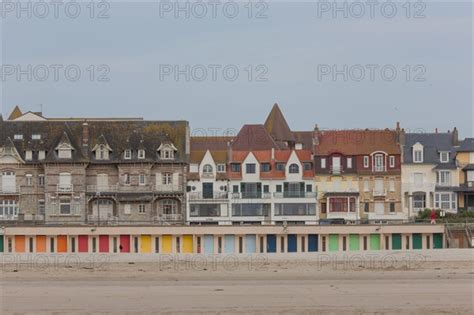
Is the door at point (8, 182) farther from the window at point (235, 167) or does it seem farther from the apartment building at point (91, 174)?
the window at point (235, 167)

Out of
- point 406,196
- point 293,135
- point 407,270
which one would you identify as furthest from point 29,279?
point 293,135

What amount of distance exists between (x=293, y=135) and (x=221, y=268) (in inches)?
1433

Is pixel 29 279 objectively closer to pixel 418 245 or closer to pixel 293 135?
pixel 418 245

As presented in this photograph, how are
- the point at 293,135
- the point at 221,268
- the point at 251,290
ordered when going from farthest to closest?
the point at 293,135
the point at 221,268
the point at 251,290

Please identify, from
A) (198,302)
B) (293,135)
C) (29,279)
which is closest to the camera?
(198,302)

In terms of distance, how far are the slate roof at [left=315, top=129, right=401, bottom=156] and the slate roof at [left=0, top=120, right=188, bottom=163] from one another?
8.44 metres

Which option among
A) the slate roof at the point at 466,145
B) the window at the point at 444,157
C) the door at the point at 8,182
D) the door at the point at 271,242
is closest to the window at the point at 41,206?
the door at the point at 8,182

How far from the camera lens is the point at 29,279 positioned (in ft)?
135

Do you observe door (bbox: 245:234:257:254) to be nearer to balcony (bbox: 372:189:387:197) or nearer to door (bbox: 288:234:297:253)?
door (bbox: 288:234:297:253)

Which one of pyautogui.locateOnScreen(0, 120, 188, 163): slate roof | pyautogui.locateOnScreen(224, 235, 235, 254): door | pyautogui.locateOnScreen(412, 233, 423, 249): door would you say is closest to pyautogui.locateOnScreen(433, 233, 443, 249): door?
pyautogui.locateOnScreen(412, 233, 423, 249): door

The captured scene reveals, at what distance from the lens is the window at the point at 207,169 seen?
69.6 meters

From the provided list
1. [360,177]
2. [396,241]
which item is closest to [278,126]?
[360,177]

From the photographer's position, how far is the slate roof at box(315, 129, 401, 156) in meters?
70.6

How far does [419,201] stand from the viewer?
2724 inches
